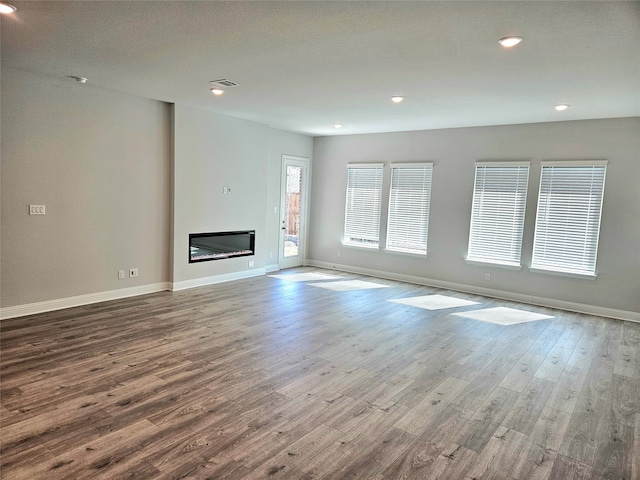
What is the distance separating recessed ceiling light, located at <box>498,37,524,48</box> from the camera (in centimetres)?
300

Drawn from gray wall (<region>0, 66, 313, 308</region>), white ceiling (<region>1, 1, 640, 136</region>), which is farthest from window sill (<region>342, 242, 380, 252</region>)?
white ceiling (<region>1, 1, 640, 136</region>)

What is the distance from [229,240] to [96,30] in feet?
13.9

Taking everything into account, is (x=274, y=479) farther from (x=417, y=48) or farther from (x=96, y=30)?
(x=96, y=30)

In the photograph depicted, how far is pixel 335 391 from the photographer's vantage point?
11.0ft

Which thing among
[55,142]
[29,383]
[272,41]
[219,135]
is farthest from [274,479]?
[219,135]

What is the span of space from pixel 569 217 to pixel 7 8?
22.6 feet

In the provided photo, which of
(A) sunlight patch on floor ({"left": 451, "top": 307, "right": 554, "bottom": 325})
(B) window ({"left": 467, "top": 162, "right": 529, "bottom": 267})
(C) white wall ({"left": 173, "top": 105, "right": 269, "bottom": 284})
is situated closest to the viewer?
(A) sunlight patch on floor ({"left": 451, "top": 307, "right": 554, "bottom": 325})

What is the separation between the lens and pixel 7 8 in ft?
9.50

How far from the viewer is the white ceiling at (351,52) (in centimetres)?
272

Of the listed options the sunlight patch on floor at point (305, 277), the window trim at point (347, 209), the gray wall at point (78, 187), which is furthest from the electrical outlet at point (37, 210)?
the window trim at point (347, 209)

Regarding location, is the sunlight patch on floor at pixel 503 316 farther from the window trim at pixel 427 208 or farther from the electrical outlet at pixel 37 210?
the electrical outlet at pixel 37 210

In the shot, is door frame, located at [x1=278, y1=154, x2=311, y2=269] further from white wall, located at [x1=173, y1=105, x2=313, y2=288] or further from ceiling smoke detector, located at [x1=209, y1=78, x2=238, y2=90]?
ceiling smoke detector, located at [x1=209, y1=78, x2=238, y2=90]

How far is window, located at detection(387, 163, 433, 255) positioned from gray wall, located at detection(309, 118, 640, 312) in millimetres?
145

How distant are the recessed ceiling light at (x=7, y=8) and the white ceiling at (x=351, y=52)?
5cm
